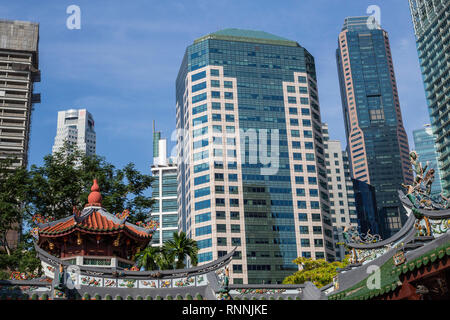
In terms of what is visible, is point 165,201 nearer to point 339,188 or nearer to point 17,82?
point 339,188

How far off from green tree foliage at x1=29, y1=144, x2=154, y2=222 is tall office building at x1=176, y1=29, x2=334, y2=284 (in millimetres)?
66914

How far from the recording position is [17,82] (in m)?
108

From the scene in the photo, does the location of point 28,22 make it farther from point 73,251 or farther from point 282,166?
point 73,251

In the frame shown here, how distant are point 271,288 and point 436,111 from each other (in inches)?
5036

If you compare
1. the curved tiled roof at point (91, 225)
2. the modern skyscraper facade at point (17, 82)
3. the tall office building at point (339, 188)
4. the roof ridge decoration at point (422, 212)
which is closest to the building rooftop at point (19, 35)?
the modern skyscraper facade at point (17, 82)

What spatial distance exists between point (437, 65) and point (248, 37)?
54.4 m

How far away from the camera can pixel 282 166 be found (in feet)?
404

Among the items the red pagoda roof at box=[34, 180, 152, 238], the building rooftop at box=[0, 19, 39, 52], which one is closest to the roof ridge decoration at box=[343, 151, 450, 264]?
the red pagoda roof at box=[34, 180, 152, 238]

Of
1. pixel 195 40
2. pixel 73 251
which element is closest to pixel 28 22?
pixel 195 40

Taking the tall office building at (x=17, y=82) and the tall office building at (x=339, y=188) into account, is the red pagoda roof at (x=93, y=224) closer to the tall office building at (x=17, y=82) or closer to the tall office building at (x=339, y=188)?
the tall office building at (x=17, y=82)

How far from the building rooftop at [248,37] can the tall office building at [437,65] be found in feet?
→ 131

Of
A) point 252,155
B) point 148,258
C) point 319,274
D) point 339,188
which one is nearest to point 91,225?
point 148,258

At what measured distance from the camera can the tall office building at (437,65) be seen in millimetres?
132375

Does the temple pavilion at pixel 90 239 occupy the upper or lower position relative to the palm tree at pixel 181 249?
lower
